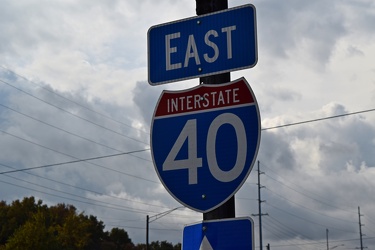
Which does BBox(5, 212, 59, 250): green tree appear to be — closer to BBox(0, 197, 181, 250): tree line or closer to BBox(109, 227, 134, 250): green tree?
BBox(0, 197, 181, 250): tree line

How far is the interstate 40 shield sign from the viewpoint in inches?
158

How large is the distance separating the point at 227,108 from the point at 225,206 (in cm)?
64

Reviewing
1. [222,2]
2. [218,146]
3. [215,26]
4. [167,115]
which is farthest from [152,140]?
[222,2]

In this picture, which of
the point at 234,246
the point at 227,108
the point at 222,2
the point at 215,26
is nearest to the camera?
the point at 234,246

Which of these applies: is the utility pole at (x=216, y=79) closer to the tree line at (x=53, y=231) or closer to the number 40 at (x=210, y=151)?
the number 40 at (x=210, y=151)

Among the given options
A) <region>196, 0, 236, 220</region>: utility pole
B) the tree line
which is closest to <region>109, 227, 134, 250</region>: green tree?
the tree line

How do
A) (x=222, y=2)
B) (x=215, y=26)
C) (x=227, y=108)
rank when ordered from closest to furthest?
(x=227, y=108) → (x=215, y=26) → (x=222, y=2)

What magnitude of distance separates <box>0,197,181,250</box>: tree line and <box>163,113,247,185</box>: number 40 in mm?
61414

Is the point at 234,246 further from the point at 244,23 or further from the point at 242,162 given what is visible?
the point at 244,23

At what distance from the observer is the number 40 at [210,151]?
3.99 metres

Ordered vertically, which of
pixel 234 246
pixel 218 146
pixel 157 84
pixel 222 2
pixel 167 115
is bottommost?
pixel 234 246

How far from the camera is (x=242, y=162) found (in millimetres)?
3971

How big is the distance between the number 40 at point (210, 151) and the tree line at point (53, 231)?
201ft

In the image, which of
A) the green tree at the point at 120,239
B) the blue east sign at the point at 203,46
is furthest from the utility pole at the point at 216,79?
the green tree at the point at 120,239
